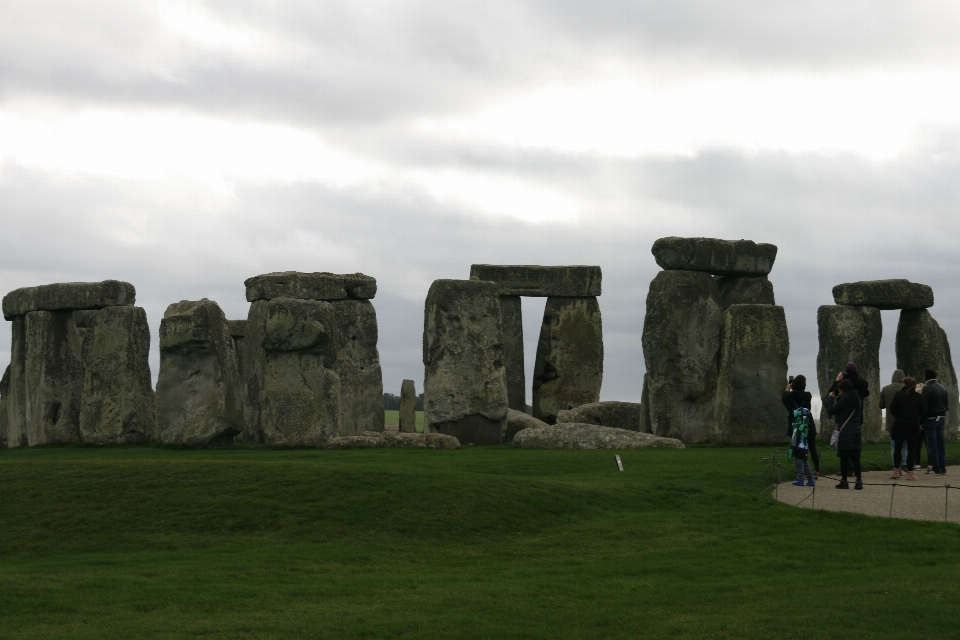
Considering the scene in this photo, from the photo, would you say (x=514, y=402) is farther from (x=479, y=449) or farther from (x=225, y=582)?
Result: (x=225, y=582)

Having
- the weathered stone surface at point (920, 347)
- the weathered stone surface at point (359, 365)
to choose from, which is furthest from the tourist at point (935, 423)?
the weathered stone surface at point (359, 365)

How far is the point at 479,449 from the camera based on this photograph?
24.9 meters

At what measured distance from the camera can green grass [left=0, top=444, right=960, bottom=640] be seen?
11828 millimetres

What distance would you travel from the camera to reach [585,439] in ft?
81.5

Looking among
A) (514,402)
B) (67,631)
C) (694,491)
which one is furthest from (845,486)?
(514,402)

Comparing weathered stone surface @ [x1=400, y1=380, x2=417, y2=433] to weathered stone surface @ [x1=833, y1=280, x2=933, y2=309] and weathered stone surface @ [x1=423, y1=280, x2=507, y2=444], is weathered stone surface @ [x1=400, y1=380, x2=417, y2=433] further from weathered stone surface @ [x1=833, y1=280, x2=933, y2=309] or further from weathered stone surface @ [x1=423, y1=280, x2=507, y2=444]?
weathered stone surface @ [x1=833, y1=280, x2=933, y2=309]

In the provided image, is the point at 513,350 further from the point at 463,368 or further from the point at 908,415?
the point at 908,415

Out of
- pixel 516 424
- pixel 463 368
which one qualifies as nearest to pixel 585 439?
pixel 463 368

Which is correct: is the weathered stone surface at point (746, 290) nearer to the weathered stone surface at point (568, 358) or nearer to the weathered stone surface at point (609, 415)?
the weathered stone surface at point (609, 415)

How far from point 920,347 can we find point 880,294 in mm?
2087

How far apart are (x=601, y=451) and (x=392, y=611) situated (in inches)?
455

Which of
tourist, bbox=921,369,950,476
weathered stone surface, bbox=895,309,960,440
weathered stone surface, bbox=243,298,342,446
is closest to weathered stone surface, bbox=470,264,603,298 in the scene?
weathered stone surface, bbox=895,309,960,440

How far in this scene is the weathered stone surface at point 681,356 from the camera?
28.0 meters

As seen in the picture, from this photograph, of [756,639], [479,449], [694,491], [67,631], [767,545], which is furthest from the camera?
[479,449]
